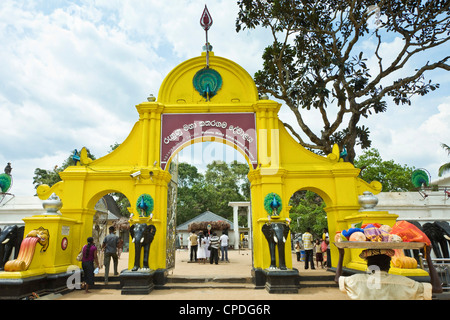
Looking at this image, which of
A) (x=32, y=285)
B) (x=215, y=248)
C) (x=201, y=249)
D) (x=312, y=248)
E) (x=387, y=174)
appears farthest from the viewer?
(x=387, y=174)

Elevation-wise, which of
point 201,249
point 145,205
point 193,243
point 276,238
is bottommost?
point 201,249

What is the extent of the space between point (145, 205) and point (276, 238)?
362cm

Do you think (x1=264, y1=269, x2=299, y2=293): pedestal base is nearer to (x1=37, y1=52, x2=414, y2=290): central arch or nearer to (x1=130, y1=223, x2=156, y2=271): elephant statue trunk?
(x1=37, y1=52, x2=414, y2=290): central arch

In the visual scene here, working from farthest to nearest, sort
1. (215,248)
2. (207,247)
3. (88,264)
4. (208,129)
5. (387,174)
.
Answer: (387,174) → (207,247) → (215,248) → (208,129) → (88,264)

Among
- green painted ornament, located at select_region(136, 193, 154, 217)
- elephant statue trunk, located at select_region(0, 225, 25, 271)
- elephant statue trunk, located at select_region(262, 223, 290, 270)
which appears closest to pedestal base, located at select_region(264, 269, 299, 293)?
elephant statue trunk, located at select_region(262, 223, 290, 270)

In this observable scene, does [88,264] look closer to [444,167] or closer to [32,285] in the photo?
[32,285]

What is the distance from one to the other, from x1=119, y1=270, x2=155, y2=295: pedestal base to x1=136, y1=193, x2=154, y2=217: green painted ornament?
153cm

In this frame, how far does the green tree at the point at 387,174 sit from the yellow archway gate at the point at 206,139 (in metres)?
11.2

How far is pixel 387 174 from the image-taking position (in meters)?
18.3

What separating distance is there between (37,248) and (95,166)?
8.93 ft

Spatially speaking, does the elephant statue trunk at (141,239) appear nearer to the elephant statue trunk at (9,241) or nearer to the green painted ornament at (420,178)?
the elephant statue trunk at (9,241)

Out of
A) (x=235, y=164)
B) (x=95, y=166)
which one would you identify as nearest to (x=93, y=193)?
(x=95, y=166)

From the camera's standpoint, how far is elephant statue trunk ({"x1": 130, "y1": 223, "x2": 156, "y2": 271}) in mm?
7395

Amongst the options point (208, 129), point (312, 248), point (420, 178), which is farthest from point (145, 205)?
point (420, 178)
